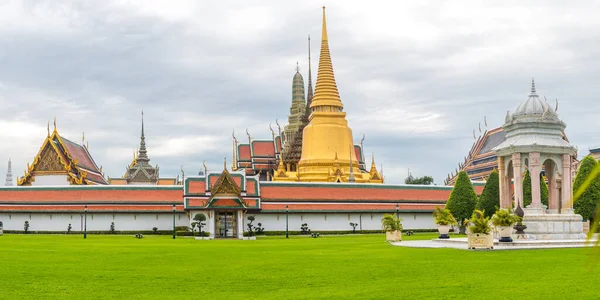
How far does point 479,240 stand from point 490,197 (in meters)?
24.1

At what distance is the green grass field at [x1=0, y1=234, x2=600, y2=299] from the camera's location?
1169cm

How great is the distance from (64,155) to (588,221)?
151 ft

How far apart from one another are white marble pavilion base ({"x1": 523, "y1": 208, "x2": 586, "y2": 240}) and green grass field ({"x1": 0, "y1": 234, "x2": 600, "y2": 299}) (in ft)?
28.6

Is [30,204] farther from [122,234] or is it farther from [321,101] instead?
[321,101]

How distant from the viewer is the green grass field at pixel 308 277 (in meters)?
11.7

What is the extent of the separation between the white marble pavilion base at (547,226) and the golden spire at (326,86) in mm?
43787

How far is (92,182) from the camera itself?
222 feet

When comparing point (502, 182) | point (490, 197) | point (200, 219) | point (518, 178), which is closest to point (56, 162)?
point (200, 219)

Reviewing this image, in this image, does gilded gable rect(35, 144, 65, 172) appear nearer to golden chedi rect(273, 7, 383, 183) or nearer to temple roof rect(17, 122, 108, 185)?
temple roof rect(17, 122, 108, 185)

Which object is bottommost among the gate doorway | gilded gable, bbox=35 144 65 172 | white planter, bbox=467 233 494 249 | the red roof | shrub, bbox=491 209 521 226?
the gate doorway

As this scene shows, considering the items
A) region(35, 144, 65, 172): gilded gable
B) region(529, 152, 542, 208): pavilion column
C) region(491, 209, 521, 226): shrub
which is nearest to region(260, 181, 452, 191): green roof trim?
region(35, 144, 65, 172): gilded gable

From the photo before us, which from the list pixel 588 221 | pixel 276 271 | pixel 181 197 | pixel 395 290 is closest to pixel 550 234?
pixel 588 221

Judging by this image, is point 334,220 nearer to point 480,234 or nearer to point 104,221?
point 104,221

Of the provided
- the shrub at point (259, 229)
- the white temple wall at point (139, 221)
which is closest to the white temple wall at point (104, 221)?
the white temple wall at point (139, 221)
